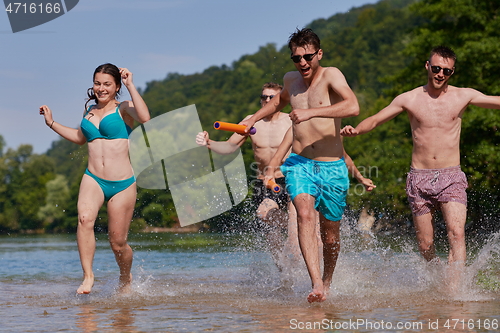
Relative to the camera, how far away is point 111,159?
6.64 meters

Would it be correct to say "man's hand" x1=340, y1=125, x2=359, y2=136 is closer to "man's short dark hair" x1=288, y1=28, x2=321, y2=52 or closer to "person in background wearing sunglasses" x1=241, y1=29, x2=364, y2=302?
"person in background wearing sunglasses" x1=241, y1=29, x2=364, y2=302

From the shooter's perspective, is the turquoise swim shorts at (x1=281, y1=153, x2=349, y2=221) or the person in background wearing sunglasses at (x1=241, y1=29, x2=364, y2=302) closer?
the person in background wearing sunglasses at (x1=241, y1=29, x2=364, y2=302)

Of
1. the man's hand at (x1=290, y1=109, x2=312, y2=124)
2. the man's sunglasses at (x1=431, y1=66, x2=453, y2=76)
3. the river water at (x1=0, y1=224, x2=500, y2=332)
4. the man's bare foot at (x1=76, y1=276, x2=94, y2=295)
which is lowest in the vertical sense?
the river water at (x1=0, y1=224, x2=500, y2=332)

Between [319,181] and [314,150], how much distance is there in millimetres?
282

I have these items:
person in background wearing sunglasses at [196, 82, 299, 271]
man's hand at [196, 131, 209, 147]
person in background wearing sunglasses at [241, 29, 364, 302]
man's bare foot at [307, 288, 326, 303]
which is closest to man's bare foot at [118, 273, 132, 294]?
man's hand at [196, 131, 209, 147]

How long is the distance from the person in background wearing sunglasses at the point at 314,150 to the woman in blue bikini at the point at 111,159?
1341 mm

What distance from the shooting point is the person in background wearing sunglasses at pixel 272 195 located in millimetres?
8117

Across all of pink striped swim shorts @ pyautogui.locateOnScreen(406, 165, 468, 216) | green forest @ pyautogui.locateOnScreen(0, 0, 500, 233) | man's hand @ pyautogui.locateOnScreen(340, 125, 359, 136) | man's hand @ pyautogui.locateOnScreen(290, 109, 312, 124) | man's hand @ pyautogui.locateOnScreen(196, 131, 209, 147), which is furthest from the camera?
green forest @ pyautogui.locateOnScreen(0, 0, 500, 233)

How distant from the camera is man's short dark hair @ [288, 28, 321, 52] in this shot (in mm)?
6047

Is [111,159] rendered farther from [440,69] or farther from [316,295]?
[440,69]

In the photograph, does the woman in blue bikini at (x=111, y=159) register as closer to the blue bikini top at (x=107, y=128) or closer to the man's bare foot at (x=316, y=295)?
the blue bikini top at (x=107, y=128)

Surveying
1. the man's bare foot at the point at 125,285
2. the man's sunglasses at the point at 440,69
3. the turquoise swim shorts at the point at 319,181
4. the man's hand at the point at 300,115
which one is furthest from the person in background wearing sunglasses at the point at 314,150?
the man's bare foot at the point at 125,285

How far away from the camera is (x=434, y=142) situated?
636cm

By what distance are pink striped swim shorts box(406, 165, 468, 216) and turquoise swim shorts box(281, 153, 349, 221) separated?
694 mm
